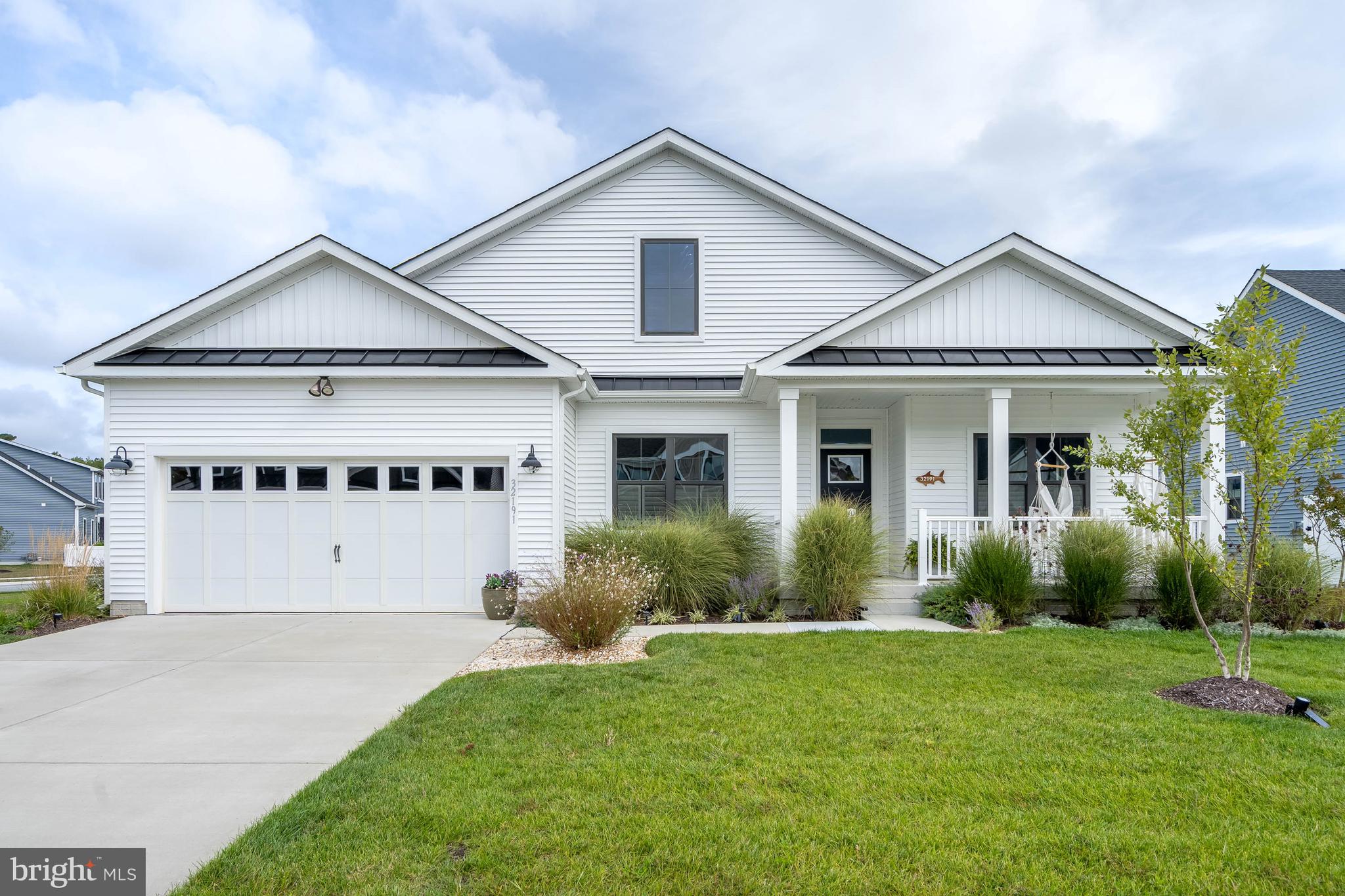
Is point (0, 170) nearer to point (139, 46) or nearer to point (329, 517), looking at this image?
point (139, 46)

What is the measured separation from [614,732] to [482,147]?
17.6 meters

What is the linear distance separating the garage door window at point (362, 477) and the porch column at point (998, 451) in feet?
28.8

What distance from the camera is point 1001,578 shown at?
31.6 feet

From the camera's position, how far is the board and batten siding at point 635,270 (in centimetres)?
1365

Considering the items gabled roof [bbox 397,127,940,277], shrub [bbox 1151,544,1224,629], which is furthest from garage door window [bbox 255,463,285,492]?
shrub [bbox 1151,544,1224,629]

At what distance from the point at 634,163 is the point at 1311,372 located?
16.8 metres

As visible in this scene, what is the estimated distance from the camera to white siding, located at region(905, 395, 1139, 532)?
12.6 metres

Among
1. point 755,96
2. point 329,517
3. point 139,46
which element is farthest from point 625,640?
point 755,96

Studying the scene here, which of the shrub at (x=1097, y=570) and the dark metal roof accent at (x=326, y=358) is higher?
the dark metal roof accent at (x=326, y=358)

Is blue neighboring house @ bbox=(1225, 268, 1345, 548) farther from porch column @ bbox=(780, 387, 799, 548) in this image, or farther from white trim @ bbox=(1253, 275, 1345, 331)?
porch column @ bbox=(780, 387, 799, 548)

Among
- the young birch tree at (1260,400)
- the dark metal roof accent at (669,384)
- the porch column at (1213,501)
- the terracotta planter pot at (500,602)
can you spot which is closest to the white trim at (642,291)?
the dark metal roof accent at (669,384)

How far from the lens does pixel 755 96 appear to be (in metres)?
17.2

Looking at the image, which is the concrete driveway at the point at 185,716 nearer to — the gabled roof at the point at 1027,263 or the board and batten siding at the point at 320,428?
the board and batten siding at the point at 320,428

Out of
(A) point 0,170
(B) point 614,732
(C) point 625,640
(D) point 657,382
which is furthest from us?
(A) point 0,170
